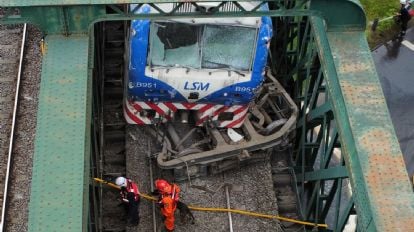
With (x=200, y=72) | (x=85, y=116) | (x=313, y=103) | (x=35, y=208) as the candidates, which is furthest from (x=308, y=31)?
(x=35, y=208)

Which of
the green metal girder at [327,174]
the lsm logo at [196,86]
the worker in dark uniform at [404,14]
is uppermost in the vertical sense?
the worker in dark uniform at [404,14]

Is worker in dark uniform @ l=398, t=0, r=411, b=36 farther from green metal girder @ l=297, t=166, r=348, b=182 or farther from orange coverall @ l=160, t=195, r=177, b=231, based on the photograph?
orange coverall @ l=160, t=195, r=177, b=231

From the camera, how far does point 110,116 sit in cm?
1349

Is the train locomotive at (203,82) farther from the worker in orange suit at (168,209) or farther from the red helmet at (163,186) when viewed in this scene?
the worker in orange suit at (168,209)

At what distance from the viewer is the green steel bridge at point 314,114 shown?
8836 millimetres

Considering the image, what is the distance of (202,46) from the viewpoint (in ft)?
38.9

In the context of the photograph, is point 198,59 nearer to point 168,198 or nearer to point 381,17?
point 168,198

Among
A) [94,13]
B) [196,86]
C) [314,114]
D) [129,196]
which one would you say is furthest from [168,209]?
[94,13]

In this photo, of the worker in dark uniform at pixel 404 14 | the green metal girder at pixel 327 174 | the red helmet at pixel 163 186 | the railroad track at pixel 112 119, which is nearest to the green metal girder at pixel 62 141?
the red helmet at pixel 163 186

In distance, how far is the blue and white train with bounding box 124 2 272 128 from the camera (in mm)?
11617

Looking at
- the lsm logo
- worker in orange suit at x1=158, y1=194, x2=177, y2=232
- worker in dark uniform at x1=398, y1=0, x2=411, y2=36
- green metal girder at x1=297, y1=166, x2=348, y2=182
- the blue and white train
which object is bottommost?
worker in orange suit at x1=158, y1=194, x2=177, y2=232

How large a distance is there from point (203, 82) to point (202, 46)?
63 centimetres

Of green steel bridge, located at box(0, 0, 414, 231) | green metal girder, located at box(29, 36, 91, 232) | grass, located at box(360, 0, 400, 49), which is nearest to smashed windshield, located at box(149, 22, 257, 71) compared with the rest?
green steel bridge, located at box(0, 0, 414, 231)

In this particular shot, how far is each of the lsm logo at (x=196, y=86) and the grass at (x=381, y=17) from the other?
9292 millimetres
